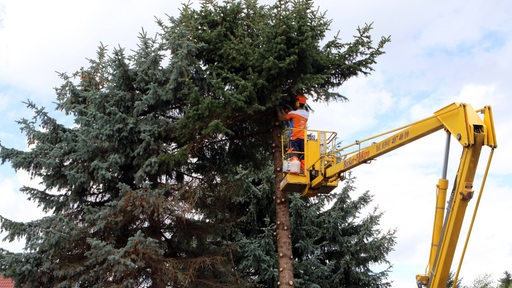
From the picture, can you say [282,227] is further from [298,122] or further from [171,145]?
[171,145]

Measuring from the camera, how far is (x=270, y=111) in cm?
1306

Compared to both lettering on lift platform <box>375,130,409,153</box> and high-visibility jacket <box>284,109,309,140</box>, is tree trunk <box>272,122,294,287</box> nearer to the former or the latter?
high-visibility jacket <box>284,109,309,140</box>

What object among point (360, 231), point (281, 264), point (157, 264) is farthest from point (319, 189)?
point (360, 231)

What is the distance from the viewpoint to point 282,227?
12.5 meters

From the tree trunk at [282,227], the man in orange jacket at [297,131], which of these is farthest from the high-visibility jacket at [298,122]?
the tree trunk at [282,227]

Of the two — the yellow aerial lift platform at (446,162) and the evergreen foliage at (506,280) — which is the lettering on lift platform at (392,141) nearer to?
the yellow aerial lift platform at (446,162)

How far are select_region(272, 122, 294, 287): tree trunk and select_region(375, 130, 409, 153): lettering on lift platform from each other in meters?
2.89

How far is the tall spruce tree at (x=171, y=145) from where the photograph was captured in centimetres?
1202

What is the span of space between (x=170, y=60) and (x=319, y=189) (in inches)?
177

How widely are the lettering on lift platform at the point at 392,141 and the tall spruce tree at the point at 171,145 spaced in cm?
250

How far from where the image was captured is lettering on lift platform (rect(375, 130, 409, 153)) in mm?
9773

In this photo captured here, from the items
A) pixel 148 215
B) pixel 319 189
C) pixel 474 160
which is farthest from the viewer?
pixel 148 215

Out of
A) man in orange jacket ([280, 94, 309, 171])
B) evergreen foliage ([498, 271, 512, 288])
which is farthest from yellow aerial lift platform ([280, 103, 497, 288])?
evergreen foliage ([498, 271, 512, 288])

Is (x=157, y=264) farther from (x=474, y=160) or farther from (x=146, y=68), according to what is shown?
(x=474, y=160)
